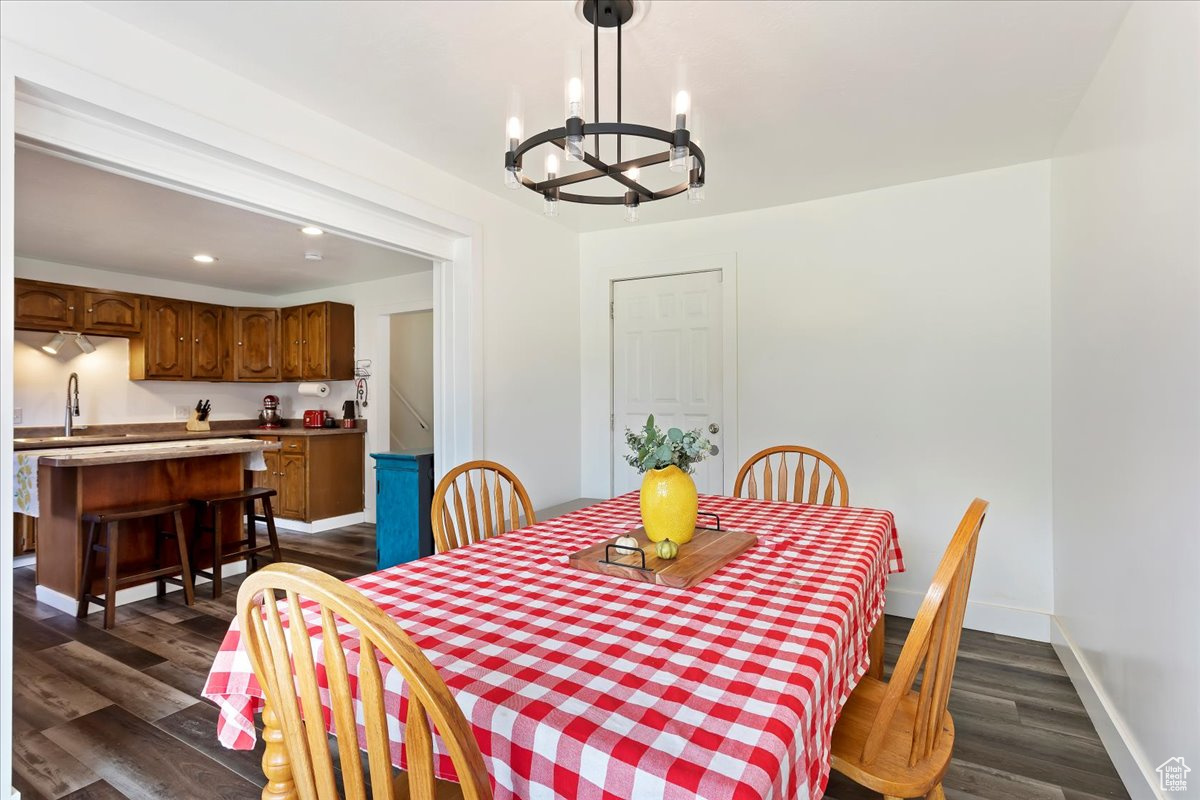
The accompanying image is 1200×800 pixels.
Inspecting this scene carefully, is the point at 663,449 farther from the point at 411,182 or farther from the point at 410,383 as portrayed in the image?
the point at 410,383

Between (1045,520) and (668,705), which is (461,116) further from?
(1045,520)

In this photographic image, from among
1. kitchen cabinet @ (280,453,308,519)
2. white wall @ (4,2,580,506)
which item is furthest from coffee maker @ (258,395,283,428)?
white wall @ (4,2,580,506)

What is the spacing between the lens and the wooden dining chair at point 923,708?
1111 millimetres

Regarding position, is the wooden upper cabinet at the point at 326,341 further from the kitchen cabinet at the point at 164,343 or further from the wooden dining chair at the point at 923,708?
the wooden dining chair at the point at 923,708

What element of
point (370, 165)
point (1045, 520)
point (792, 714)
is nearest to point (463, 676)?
point (792, 714)

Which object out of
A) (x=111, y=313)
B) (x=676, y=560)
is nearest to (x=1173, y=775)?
(x=676, y=560)

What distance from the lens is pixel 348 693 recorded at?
79cm

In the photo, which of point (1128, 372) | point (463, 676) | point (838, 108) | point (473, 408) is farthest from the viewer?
point (473, 408)

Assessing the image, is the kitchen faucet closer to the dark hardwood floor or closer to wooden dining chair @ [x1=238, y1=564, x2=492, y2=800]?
the dark hardwood floor

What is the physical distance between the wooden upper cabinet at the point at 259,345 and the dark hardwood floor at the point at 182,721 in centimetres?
292

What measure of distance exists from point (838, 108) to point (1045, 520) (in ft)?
7.24

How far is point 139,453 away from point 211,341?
254cm

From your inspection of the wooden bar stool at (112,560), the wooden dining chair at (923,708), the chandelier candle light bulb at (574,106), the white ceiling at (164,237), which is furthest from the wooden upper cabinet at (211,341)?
the wooden dining chair at (923,708)

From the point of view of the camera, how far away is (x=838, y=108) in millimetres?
2316
